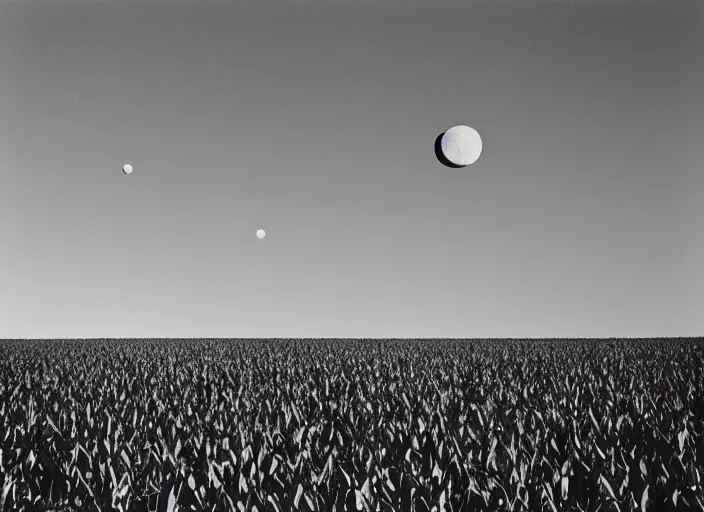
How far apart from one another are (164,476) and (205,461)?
34.3 inches

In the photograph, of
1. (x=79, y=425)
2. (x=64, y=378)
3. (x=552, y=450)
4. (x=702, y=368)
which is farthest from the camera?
(x=702, y=368)

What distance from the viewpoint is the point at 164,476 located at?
472 cm

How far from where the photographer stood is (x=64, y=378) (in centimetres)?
1592

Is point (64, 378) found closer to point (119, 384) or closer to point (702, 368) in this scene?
point (119, 384)

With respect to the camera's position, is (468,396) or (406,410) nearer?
(406,410)

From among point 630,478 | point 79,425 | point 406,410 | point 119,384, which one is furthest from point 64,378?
point 630,478

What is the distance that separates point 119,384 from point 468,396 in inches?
278

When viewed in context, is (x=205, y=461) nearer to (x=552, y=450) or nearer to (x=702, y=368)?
(x=552, y=450)

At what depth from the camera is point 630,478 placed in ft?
15.5

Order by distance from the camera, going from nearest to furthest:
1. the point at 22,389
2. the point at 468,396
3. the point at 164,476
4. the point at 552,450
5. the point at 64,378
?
the point at 164,476
the point at 552,450
the point at 468,396
the point at 22,389
the point at 64,378

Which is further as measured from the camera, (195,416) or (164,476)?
(195,416)

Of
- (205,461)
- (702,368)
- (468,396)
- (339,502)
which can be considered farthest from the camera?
(702,368)

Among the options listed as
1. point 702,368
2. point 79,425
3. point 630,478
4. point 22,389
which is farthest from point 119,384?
point 702,368

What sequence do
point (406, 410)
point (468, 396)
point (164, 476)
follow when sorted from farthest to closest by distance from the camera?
1. point (468, 396)
2. point (406, 410)
3. point (164, 476)
